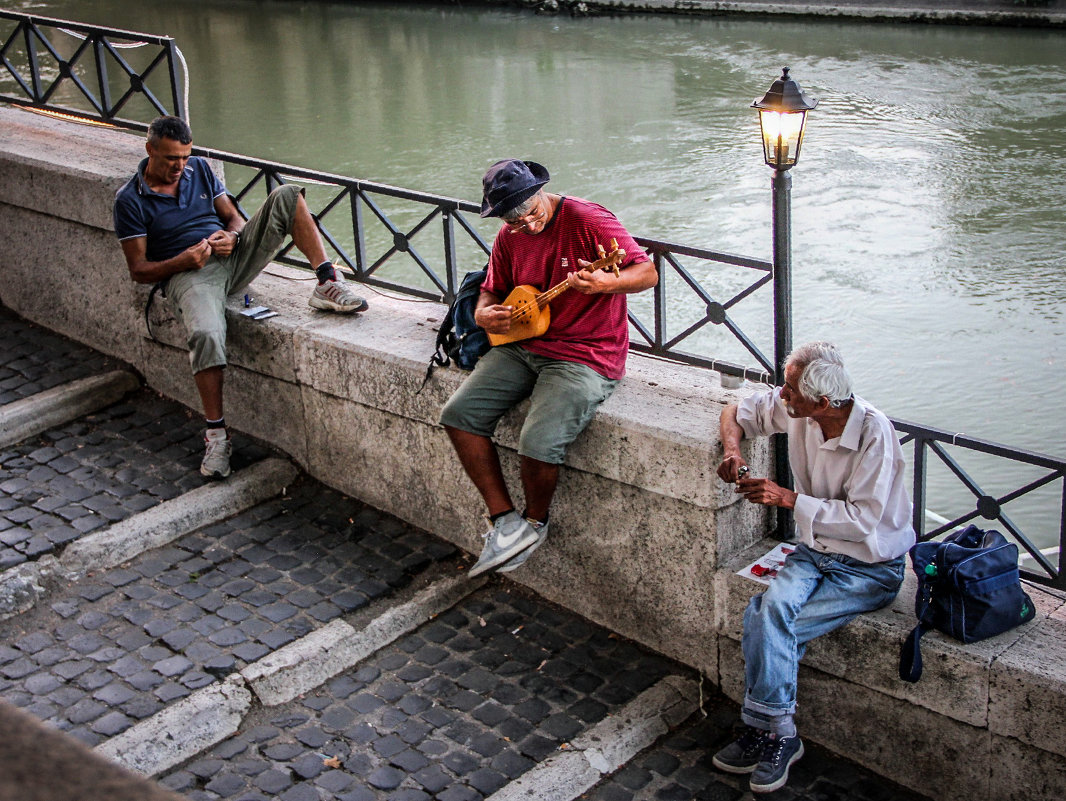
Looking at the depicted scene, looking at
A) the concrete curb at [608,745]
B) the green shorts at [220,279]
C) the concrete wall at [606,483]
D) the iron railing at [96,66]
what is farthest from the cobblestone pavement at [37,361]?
the concrete curb at [608,745]

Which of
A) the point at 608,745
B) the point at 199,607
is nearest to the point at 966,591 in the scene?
the point at 608,745

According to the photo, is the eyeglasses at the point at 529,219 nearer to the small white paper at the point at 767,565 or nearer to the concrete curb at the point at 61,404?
the small white paper at the point at 767,565

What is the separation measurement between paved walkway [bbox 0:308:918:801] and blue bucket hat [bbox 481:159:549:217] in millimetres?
1575

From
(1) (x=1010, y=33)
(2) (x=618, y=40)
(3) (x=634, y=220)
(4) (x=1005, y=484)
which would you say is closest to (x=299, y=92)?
(2) (x=618, y=40)

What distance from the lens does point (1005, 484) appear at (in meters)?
7.33

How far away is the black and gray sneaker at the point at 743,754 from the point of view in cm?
393

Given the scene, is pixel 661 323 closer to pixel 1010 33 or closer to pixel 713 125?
pixel 713 125

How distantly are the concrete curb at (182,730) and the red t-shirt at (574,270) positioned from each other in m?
1.66

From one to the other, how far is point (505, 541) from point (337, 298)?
1650mm

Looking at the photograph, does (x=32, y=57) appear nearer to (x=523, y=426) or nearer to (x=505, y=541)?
(x=523, y=426)

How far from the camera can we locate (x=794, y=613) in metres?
3.77

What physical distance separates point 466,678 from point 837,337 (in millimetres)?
5976

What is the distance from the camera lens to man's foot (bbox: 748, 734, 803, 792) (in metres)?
3.85

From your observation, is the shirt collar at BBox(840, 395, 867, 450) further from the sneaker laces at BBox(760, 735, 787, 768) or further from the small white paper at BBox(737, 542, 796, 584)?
the sneaker laces at BBox(760, 735, 787, 768)
